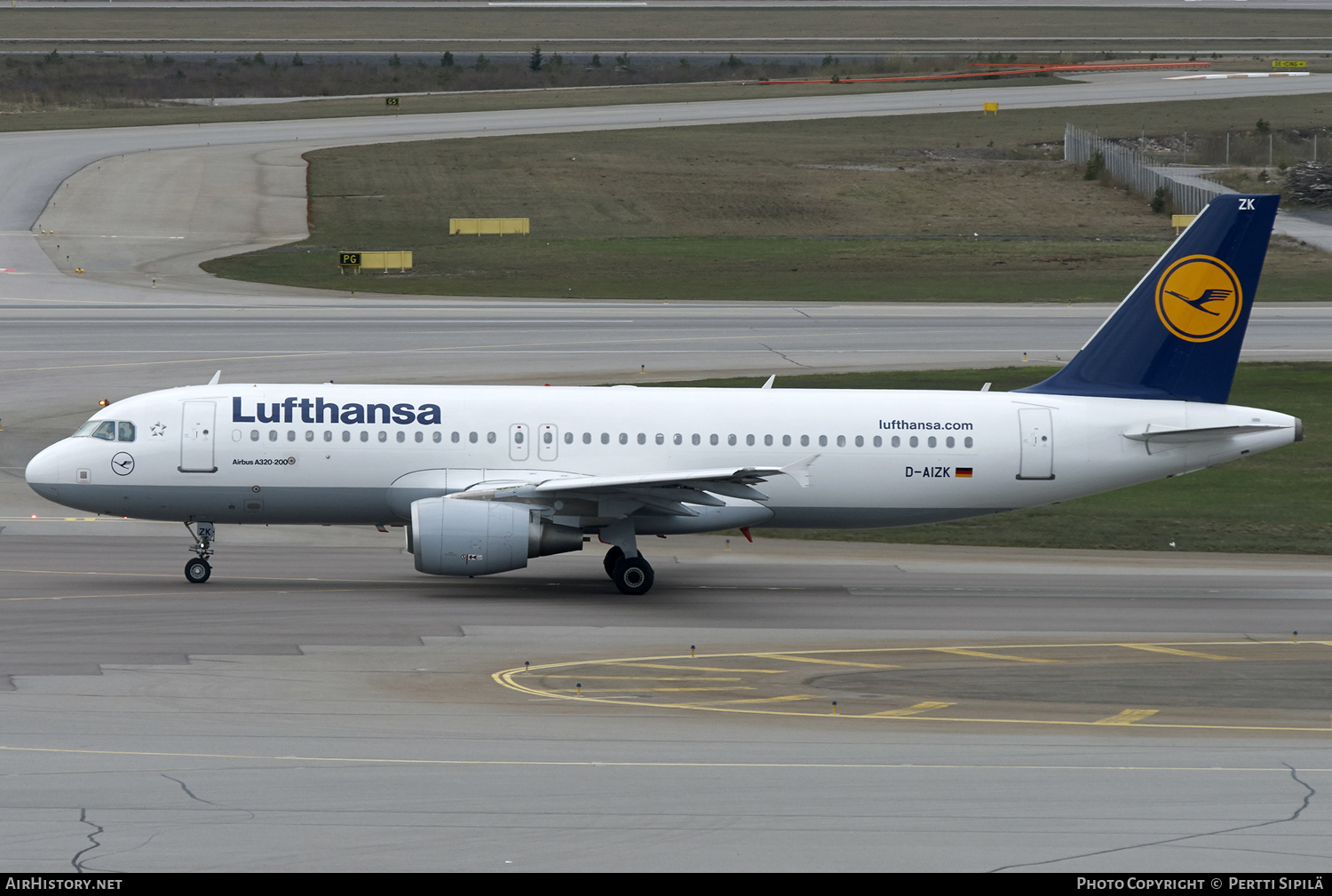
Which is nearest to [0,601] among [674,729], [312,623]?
[312,623]

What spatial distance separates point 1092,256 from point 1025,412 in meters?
53.0

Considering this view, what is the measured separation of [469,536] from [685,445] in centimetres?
514

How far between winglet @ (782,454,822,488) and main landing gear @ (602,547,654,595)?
11.5 ft

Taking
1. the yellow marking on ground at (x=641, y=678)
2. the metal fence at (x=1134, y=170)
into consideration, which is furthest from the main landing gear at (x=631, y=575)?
the metal fence at (x=1134, y=170)

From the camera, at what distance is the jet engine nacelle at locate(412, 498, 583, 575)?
29.1 meters

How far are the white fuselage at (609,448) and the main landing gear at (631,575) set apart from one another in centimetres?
107

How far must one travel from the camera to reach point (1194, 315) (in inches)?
1281

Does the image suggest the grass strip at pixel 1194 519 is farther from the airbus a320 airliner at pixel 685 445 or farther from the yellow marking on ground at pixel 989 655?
the yellow marking on ground at pixel 989 655

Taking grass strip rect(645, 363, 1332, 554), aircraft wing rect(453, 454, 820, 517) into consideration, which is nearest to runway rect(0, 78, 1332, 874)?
grass strip rect(645, 363, 1332, 554)

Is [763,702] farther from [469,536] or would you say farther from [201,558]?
[201,558]

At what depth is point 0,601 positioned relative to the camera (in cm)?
2847

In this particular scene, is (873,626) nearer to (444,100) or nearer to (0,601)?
(0,601)

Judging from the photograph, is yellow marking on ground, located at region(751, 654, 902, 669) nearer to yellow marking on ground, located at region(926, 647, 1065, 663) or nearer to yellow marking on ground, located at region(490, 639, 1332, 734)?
yellow marking on ground, located at region(490, 639, 1332, 734)

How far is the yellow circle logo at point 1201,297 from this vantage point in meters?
32.4
